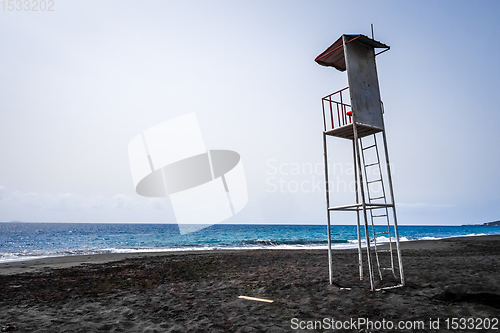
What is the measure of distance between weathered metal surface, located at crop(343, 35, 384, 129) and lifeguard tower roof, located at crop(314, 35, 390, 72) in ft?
0.43

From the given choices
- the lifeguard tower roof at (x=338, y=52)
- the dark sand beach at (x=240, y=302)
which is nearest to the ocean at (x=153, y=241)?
the dark sand beach at (x=240, y=302)

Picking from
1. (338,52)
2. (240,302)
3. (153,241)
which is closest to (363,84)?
(338,52)

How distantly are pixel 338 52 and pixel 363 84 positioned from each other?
4.29 feet

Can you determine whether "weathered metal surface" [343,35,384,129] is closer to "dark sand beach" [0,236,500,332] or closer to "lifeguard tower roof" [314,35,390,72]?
"lifeguard tower roof" [314,35,390,72]

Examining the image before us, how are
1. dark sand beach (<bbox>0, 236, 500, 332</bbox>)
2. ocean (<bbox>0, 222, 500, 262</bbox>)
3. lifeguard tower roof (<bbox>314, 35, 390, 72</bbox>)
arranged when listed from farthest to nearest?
ocean (<bbox>0, 222, 500, 262</bbox>) → lifeguard tower roof (<bbox>314, 35, 390, 72</bbox>) → dark sand beach (<bbox>0, 236, 500, 332</bbox>)

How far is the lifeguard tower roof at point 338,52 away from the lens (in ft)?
25.3

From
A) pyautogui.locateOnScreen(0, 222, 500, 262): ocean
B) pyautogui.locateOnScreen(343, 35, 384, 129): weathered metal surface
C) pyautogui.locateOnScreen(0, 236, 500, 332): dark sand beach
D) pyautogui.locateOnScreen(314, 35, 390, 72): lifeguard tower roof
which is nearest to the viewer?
pyautogui.locateOnScreen(0, 236, 500, 332): dark sand beach

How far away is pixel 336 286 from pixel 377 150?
3.97m

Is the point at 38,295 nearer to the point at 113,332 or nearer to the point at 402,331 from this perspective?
the point at 113,332

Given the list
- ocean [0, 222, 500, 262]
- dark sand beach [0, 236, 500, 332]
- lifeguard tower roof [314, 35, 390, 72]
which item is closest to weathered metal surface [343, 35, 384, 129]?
lifeguard tower roof [314, 35, 390, 72]

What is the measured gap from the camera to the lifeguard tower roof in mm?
7702

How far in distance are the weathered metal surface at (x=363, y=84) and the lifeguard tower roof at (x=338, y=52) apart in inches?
5.2

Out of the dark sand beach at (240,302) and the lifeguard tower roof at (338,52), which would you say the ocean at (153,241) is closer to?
the dark sand beach at (240,302)

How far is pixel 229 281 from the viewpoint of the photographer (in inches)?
400
